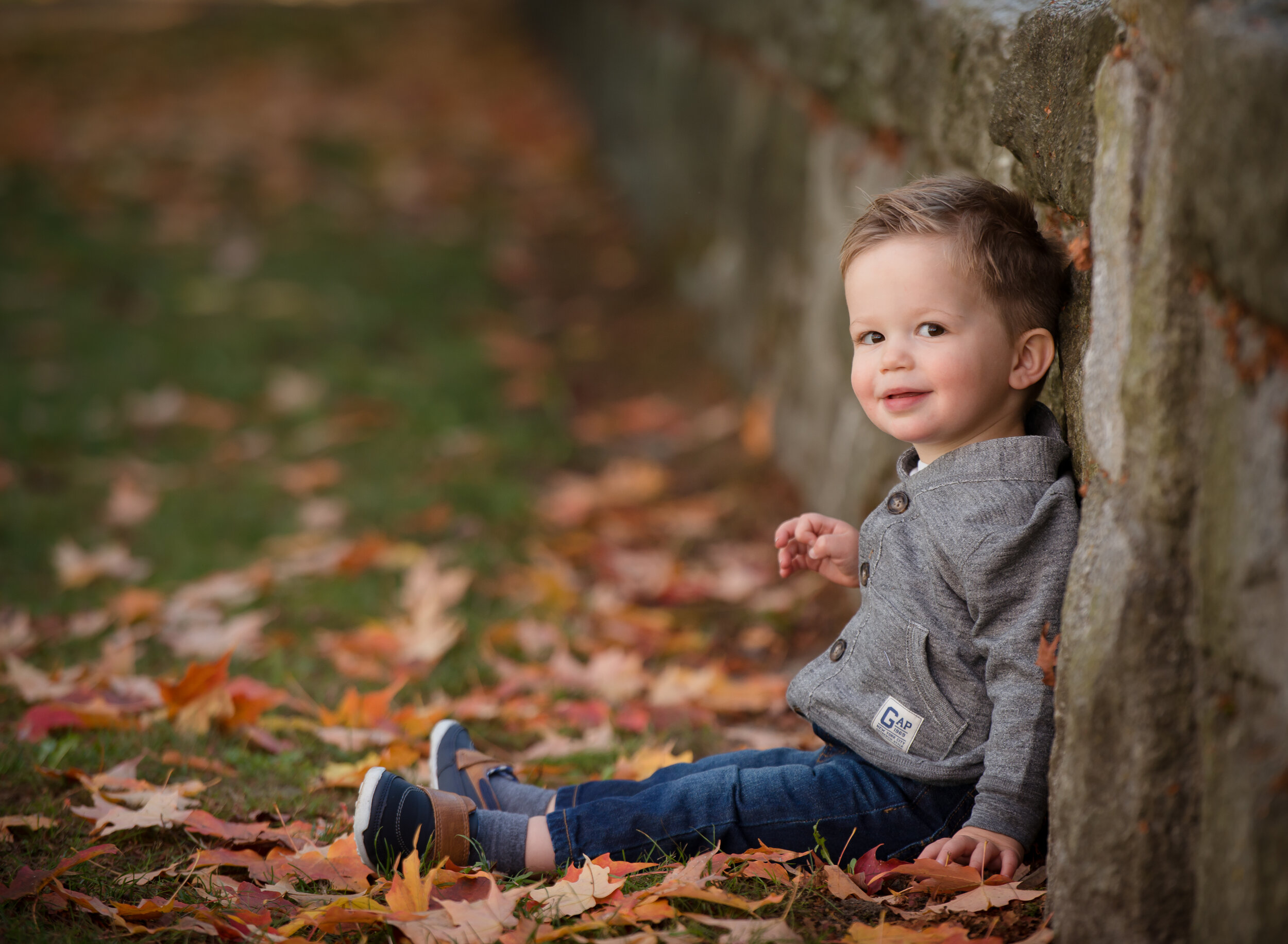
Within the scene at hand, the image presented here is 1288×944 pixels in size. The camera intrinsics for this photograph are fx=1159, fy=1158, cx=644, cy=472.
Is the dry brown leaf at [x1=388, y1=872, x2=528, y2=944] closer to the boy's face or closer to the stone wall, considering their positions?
the stone wall

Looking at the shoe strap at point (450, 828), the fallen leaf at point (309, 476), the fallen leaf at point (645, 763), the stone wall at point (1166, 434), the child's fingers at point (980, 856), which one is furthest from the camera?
the fallen leaf at point (309, 476)

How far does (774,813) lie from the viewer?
1.76m

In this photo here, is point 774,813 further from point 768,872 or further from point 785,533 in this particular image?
point 785,533

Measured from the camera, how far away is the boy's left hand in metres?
1.57

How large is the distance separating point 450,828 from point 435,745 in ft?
1.07

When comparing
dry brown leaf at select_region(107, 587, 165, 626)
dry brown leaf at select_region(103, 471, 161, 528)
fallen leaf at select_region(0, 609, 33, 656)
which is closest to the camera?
fallen leaf at select_region(0, 609, 33, 656)

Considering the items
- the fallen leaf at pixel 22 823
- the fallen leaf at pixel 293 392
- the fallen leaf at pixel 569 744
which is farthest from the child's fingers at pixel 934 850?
the fallen leaf at pixel 293 392

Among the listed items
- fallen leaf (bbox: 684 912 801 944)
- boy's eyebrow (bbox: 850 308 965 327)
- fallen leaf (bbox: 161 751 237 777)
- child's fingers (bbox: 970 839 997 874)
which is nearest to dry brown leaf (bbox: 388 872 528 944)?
fallen leaf (bbox: 684 912 801 944)

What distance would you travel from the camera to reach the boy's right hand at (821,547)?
6.45 ft

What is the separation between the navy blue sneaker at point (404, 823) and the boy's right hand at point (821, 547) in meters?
0.67

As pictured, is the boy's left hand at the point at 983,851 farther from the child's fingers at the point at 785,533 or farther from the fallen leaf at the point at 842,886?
the child's fingers at the point at 785,533

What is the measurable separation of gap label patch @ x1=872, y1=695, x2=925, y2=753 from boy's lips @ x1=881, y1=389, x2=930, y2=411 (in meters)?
0.42

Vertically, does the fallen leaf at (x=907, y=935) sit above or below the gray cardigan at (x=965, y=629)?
below

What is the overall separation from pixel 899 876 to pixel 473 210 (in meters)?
5.59
